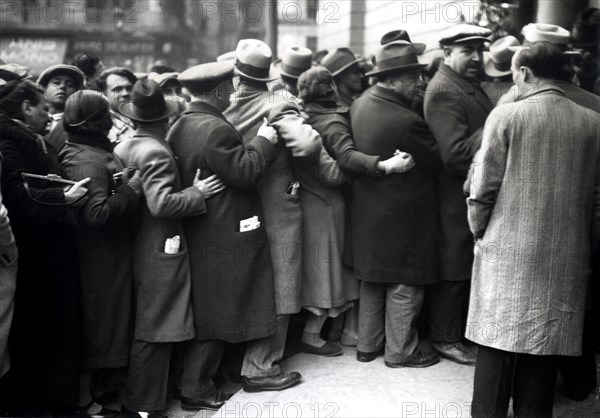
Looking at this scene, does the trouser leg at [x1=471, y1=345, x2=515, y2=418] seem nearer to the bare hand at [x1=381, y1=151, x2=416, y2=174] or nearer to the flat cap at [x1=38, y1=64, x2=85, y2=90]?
the bare hand at [x1=381, y1=151, x2=416, y2=174]

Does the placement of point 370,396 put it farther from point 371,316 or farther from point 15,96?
point 15,96

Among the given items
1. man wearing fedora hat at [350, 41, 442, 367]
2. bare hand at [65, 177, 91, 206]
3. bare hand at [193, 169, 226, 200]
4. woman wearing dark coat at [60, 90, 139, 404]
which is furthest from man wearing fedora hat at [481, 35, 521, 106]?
bare hand at [65, 177, 91, 206]

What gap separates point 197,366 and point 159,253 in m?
0.72

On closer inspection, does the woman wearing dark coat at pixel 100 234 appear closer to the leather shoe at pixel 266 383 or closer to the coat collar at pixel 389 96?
the leather shoe at pixel 266 383

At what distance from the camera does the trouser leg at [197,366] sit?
390 centimetres

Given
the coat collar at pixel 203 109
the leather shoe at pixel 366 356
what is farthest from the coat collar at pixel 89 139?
the leather shoe at pixel 366 356

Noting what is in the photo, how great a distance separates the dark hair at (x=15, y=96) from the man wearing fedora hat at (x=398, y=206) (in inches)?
78.7

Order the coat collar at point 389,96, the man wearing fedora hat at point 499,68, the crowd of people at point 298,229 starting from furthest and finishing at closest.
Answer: the man wearing fedora hat at point 499,68 < the coat collar at point 389,96 < the crowd of people at point 298,229

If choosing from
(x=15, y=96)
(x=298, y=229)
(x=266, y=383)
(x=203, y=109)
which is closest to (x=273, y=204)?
(x=298, y=229)

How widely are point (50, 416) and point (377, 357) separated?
2107 mm

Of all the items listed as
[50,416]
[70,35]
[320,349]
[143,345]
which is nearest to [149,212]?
[143,345]

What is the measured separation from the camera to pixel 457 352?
175 inches

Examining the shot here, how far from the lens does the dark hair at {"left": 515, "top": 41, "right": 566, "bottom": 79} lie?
332 cm

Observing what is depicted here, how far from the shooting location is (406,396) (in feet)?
13.0
